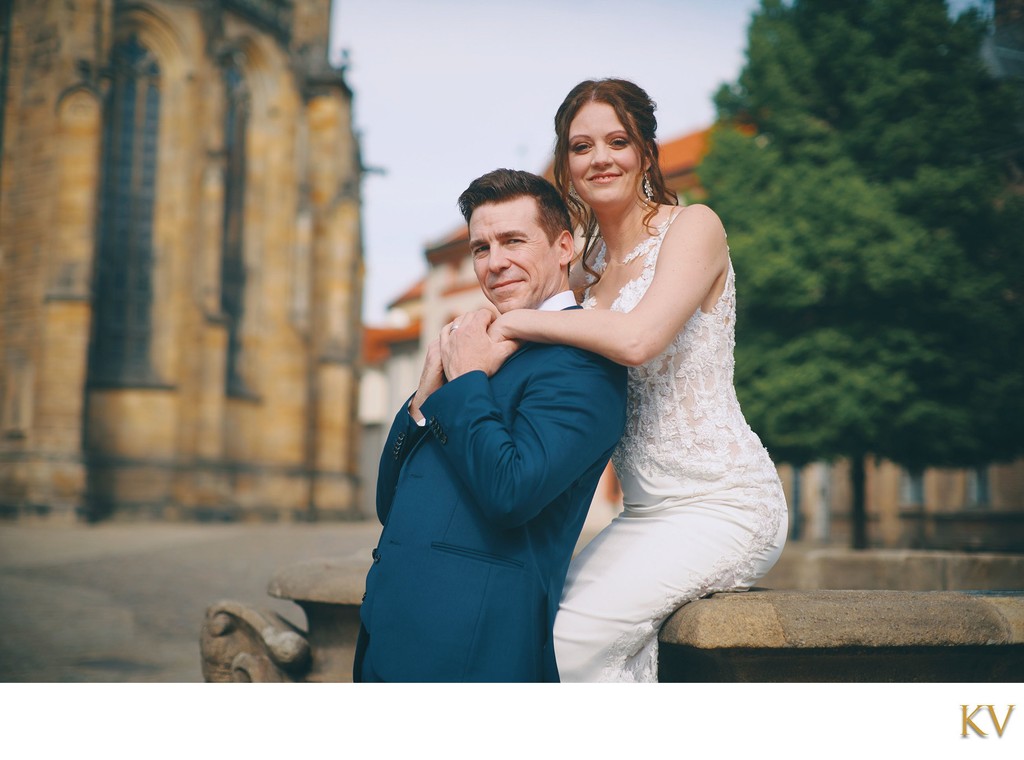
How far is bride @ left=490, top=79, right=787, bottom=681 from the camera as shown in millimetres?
2369

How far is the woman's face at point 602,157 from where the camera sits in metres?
2.57

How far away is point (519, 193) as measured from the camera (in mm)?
2402

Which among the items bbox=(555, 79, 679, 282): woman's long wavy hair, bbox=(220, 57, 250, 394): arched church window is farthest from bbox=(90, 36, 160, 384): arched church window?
bbox=(555, 79, 679, 282): woman's long wavy hair

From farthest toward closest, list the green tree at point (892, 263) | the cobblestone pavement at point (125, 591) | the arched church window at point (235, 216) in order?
the arched church window at point (235, 216) < the green tree at point (892, 263) < the cobblestone pavement at point (125, 591)

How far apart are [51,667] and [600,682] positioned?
493 centimetres

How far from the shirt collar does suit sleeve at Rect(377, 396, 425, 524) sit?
0.42m

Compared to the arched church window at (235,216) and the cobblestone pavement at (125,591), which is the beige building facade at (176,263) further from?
the cobblestone pavement at (125,591)

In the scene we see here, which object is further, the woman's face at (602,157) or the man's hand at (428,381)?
the woman's face at (602,157)

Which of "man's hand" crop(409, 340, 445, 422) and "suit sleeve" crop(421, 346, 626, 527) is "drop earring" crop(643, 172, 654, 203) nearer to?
"suit sleeve" crop(421, 346, 626, 527)

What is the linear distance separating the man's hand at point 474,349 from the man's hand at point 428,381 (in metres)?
0.03

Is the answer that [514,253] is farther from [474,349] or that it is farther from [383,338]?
[383,338]

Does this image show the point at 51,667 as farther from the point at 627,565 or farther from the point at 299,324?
the point at 299,324

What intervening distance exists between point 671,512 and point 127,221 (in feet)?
71.4

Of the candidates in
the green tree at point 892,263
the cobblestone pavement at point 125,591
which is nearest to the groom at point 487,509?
the cobblestone pavement at point 125,591
